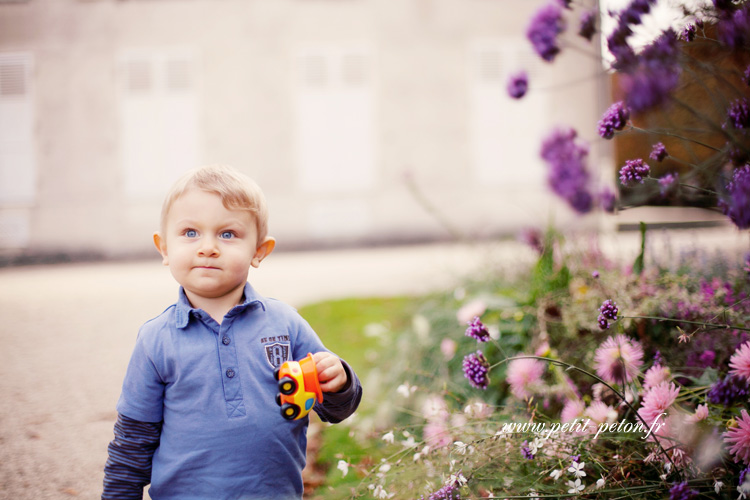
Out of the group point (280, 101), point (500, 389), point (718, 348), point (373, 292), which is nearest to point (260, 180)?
point (280, 101)

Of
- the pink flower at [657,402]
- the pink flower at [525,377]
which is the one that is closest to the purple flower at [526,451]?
the pink flower at [657,402]

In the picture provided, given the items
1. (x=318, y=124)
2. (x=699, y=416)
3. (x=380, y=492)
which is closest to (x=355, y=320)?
(x=380, y=492)

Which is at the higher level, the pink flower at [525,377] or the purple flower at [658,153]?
the purple flower at [658,153]

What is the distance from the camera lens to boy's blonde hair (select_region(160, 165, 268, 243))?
1.09 metres

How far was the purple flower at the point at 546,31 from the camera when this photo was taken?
1489 millimetres

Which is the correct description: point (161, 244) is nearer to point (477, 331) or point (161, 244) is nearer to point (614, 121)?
point (477, 331)

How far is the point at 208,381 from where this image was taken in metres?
1.06

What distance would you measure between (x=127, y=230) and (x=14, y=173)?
3.16m

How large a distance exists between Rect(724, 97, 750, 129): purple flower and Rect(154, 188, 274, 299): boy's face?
0.92m

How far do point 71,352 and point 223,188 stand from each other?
161 centimetres

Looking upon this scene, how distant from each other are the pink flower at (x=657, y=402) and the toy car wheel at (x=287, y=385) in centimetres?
67

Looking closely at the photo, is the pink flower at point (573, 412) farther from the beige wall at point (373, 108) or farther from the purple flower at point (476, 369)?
the beige wall at point (373, 108)

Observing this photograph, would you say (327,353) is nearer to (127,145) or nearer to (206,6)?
(127,145)

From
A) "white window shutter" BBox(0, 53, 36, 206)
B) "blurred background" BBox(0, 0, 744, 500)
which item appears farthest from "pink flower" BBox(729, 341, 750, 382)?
"blurred background" BBox(0, 0, 744, 500)
